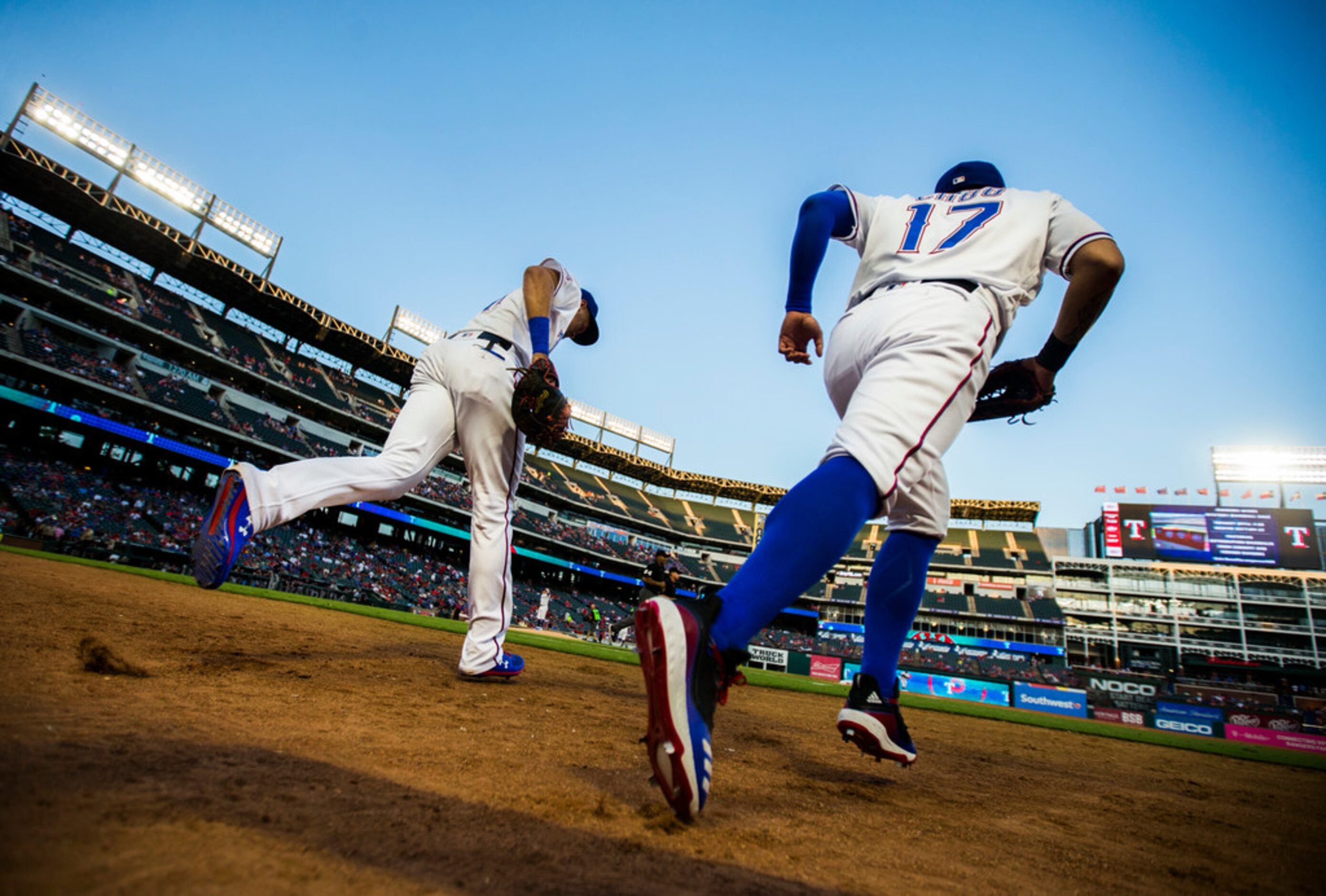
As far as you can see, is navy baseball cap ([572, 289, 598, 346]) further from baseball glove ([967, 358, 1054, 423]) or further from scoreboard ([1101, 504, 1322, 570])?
scoreboard ([1101, 504, 1322, 570])

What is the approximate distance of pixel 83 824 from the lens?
69 centimetres

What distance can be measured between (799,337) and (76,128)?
30878 mm

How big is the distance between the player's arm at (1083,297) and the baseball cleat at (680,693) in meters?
1.46

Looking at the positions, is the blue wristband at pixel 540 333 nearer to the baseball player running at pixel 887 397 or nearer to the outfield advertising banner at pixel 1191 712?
the baseball player running at pixel 887 397

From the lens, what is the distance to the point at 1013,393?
2.11 metres

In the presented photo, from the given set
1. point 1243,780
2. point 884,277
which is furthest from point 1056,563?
point 884,277

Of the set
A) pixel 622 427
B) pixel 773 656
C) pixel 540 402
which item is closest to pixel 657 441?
pixel 622 427

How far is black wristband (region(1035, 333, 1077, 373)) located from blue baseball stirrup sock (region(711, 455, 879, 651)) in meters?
1.02

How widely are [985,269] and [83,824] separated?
208cm

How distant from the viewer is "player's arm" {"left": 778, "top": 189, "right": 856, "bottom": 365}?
1.84 m

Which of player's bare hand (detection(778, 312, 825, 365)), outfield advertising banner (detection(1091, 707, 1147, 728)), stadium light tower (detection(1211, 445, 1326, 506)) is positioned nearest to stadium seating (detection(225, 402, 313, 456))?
player's bare hand (detection(778, 312, 825, 365))

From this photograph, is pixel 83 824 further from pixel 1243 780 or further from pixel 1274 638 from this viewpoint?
pixel 1274 638

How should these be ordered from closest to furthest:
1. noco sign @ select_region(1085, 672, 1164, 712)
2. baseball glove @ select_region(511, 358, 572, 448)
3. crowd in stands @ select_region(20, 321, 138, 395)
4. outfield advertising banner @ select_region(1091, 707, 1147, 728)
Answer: baseball glove @ select_region(511, 358, 572, 448) → outfield advertising banner @ select_region(1091, 707, 1147, 728) → noco sign @ select_region(1085, 672, 1164, 712) → crowd in stands @ select_region(20, 321, 138, 395)

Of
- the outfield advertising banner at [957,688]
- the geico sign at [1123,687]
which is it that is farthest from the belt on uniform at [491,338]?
the geico sign at [1123,687]
